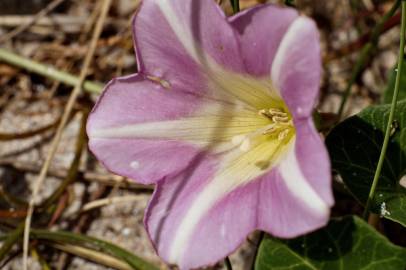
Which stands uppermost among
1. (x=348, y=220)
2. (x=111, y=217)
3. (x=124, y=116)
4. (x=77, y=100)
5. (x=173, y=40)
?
(x=173, y=40)

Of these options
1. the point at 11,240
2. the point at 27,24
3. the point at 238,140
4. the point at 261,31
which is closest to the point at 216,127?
the point at 238,140

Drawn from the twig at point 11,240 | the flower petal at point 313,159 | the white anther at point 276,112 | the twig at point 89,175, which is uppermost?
the flower petal at point 313,159

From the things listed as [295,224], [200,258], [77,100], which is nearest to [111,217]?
[77,100]

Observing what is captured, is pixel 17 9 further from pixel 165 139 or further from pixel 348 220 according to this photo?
pixel 348 220

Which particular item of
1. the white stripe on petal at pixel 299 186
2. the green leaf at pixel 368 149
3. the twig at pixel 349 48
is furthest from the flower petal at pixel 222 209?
the twig at pixel 349 48

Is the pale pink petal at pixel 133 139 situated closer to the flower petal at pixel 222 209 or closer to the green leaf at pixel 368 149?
the flower petal at pixel 222 209

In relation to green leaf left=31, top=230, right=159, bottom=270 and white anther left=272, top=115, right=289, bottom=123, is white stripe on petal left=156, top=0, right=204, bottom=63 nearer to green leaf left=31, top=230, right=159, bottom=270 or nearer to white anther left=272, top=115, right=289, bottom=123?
white anther left=272, top=115, right=289, bottom=123
